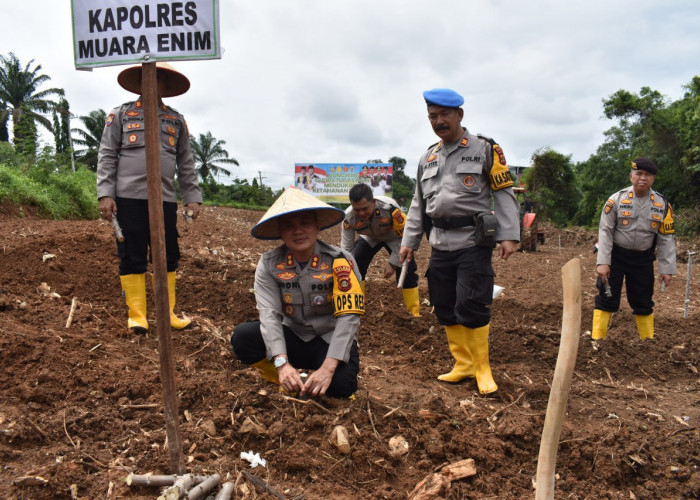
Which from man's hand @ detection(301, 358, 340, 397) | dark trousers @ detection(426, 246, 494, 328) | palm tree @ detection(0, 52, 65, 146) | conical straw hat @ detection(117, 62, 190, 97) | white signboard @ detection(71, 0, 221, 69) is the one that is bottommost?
man's hand @ detection(301, 358, 340, 397)

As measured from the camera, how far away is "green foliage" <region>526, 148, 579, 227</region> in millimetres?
27812

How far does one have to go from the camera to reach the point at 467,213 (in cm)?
367

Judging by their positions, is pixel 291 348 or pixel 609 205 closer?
pixel 291 348

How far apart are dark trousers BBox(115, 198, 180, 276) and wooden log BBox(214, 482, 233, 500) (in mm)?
2156

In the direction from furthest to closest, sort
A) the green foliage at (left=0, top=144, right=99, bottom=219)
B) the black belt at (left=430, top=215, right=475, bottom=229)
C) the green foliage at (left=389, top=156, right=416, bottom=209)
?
the green foliage at (left=389, top=156, right=416, bottom=209) → the green foliage at (left=0, top=144, right=99, bottom=219) → the black belt at (left=430, top=215, right=475, bottom=229)

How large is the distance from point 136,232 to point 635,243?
14.1 feet

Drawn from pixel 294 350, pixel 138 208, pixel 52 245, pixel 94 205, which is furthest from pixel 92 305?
pixel 94 205

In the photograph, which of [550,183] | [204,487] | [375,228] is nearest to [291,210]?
[204,487]

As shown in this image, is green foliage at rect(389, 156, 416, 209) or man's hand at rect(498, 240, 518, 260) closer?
man's hand at rect(498, 240, 518, 260)

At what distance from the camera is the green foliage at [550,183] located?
27812mm

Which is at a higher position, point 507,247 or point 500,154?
point 500,154

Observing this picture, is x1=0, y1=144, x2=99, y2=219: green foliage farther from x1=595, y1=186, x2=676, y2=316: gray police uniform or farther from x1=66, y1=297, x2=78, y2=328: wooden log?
x1=595, y1=186, x2=676, y2=316: gray police uniform

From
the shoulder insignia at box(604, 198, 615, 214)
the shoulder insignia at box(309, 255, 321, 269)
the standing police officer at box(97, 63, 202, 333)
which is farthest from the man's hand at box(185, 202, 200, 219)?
the shoulder insignia at box(604, 198, 615, 214)

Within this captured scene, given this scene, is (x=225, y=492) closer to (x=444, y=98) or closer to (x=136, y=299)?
(x=136, y=299)
